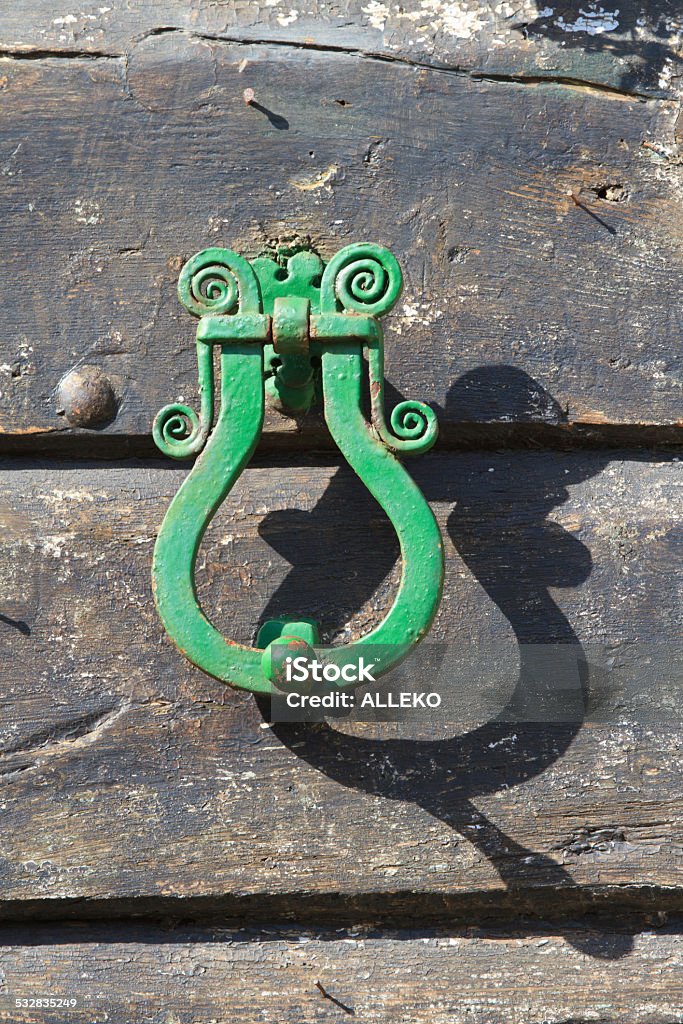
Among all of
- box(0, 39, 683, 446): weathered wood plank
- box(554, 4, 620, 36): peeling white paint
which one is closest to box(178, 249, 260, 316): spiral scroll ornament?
box(0, 39, 683, 446): weathered wood plank

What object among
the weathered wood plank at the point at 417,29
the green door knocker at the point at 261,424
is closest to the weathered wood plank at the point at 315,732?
the green door knocker at the point at 261,424

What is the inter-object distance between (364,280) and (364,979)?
1.81 ft

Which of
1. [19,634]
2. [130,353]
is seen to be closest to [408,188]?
[130,353]

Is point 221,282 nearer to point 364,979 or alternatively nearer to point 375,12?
point 375,12

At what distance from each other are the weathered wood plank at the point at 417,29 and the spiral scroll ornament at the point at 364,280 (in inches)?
9.1

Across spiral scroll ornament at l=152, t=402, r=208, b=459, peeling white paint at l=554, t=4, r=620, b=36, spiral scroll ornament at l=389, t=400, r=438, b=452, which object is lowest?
spiral scroll ornament at l=152, t=402, r=208, b=459

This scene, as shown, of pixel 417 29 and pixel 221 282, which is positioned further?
pixel 417 29

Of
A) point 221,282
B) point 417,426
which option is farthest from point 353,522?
→ point 221,282

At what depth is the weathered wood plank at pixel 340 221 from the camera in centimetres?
79

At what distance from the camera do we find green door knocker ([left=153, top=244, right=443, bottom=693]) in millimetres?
666

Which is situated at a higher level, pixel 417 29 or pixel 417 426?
pixel 417 29

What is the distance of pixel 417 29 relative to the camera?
0.79m

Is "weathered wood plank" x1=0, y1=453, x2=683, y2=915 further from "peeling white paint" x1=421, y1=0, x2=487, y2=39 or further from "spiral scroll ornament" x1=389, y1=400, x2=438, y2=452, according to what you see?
"peeling white paint" x1=421, y1=0, x2=487, y2=39

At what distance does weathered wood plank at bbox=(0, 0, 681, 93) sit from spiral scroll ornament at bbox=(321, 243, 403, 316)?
23 cm
